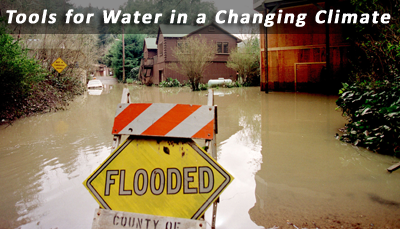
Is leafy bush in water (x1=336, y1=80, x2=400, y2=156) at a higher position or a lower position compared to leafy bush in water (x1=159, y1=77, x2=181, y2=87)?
lower

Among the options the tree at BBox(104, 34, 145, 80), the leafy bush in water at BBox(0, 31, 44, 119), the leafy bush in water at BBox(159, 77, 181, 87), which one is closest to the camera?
the leafy bush in water at BBox(0, 31, 44, 119)

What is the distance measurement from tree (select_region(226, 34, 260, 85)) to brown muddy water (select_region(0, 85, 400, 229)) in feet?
78.7

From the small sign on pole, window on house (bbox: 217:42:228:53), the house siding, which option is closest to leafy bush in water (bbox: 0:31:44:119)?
the small sign on pole

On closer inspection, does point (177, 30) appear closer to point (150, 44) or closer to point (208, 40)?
point (208, 40)

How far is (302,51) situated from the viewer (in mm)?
21234

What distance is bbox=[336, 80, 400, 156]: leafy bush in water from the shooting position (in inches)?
237

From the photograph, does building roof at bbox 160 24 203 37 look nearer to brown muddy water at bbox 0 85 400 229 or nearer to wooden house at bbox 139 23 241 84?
wooden house at bbox 139 23 241 84

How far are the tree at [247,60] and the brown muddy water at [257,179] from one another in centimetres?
2398

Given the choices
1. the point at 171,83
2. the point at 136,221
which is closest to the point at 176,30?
the point at 171,83

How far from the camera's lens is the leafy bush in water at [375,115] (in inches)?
237

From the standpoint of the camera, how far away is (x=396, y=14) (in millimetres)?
9859

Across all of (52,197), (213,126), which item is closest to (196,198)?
(213,126)

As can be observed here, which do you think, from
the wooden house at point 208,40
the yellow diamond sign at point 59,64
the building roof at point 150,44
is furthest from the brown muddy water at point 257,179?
the building roof at point 150,44

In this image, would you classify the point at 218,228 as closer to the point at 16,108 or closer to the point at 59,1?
the point at 16,108
